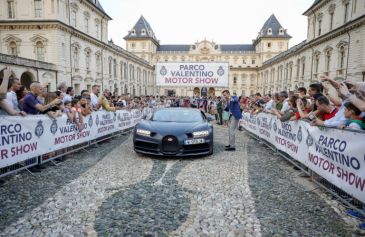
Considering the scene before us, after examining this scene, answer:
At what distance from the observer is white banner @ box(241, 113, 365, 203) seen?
11.8 ft

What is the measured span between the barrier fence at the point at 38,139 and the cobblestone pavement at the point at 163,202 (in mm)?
387

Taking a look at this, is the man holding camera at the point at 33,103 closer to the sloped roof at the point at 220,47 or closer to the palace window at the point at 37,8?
the palace window at the point at 37,8

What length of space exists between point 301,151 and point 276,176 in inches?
33.6

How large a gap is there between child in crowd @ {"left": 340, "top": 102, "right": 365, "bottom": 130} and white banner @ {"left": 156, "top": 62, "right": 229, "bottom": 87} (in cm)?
1357

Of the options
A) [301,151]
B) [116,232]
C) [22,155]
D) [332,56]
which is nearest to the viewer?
[116,232]

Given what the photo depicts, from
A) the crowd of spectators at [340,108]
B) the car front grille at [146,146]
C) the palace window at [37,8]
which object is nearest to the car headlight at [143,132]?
the car front grille at [146,146]

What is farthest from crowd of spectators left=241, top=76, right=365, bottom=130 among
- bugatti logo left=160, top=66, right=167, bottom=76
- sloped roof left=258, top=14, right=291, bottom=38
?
sloped roof left=258, top=14, right=291, bottom=38

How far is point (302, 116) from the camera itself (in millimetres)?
5766

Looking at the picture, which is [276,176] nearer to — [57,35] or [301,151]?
[301,151]

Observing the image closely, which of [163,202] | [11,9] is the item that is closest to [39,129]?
[163,202]

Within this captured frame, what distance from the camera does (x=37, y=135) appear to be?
18.9 feet

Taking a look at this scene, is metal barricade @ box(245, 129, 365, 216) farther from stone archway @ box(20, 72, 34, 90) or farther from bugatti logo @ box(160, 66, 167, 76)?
stone archway @ box(20, 72, 34, 90)

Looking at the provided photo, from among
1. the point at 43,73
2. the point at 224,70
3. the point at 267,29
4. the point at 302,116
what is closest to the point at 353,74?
the point at 224,70

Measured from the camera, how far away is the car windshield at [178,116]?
769cm
